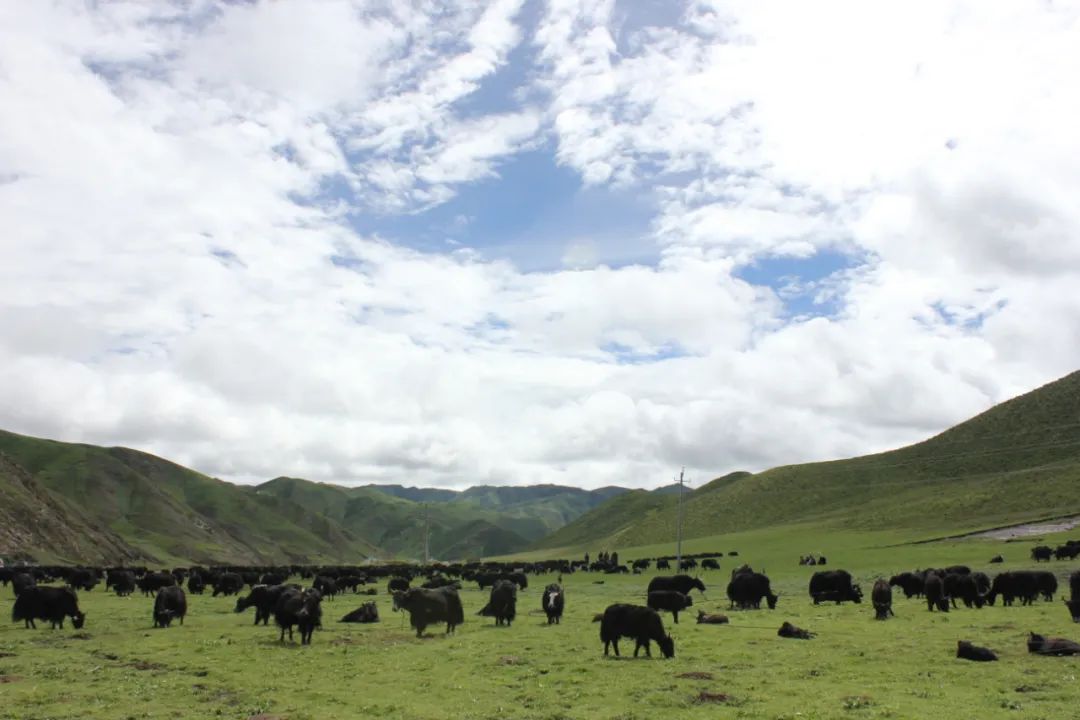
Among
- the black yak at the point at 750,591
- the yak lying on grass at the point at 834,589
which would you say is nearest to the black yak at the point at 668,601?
the black yak at the point at 750,591

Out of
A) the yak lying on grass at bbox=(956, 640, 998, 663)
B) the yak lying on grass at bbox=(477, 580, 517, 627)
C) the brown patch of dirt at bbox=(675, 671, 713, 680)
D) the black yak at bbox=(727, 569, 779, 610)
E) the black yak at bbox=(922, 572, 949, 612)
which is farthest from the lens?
the black yak at bbox=(727, 569, 779, 610)

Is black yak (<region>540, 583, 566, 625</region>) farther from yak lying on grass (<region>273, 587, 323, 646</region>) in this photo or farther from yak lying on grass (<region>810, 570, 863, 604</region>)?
yak lying on grass (<region>810, 570, 863, 604</region>)

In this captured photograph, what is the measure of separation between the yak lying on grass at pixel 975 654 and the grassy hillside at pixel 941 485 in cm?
8770

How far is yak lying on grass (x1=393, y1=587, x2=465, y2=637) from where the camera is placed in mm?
33000

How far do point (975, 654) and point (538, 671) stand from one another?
41.1ft

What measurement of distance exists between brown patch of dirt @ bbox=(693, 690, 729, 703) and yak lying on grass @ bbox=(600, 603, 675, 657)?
589 centimetres

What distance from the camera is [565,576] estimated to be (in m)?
90.1

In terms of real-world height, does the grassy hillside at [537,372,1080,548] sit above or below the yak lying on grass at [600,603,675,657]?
above

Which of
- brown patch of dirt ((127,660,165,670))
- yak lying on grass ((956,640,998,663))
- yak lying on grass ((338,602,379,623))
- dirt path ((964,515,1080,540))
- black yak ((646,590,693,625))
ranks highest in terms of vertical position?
dirt path ((964,515,1080,540))

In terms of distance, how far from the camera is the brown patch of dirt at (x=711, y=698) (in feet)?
60.6

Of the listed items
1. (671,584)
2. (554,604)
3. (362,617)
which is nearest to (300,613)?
(362,617)

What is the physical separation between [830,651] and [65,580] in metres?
74.5

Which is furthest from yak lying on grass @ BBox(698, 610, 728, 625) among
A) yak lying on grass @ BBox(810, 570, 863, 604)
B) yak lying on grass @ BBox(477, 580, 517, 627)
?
yak lying on grass @ BBox(810, 570, 863, 604)

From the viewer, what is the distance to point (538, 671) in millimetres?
22703
